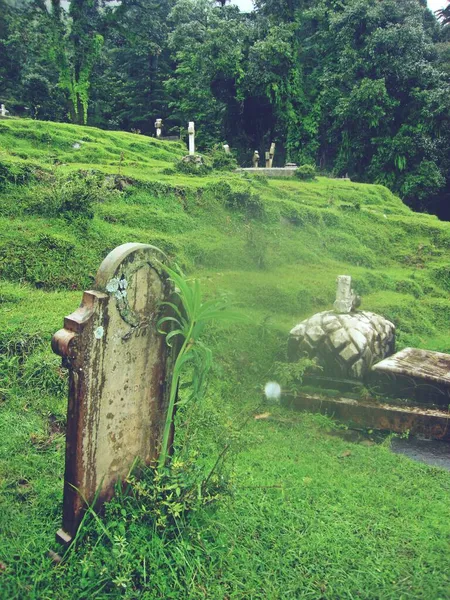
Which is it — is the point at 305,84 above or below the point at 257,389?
above

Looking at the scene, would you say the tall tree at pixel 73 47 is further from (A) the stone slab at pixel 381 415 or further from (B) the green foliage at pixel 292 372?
(A) the stone slab at pixel 381 415

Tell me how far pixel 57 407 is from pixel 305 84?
2642cm

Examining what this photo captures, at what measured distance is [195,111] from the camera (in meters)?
26.0

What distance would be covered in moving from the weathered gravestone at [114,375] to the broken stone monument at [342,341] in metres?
2.54

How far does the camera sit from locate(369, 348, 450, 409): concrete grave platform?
4789 millimetres

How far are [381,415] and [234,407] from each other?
1.33m

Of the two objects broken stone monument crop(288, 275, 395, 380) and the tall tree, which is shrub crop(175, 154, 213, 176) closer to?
broken stone monument crop(288, 275, 395, 380)

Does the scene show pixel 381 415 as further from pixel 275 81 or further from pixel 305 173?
pixel 275 81

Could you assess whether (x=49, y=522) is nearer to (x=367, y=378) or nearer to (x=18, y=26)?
(x=367, y=378)

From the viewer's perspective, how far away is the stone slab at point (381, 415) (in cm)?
452

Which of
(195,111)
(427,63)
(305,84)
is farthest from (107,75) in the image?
(427,63)

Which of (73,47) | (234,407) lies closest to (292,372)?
(234,407)

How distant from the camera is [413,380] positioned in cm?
488

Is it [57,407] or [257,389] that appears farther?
[257,389]
